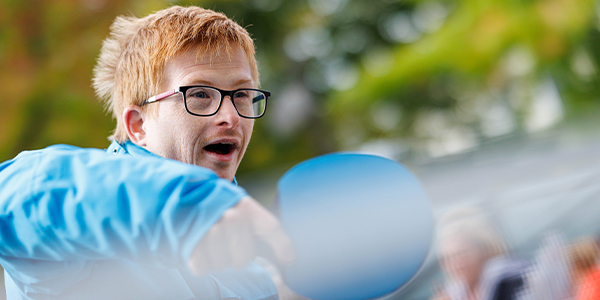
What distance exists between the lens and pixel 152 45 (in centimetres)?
59

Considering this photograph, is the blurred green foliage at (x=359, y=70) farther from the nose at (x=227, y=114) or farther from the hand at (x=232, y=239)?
the hand at (x=232, y=239)

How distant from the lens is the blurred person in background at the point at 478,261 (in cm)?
45

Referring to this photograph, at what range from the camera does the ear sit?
0.61 m

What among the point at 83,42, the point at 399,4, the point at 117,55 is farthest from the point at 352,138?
the point at 117,55

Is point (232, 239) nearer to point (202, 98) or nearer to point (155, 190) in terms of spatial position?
point (155, 190)

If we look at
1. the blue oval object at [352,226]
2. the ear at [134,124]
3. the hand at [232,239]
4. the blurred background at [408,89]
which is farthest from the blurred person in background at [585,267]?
the ear at [134,124]

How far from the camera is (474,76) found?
3.99 metres

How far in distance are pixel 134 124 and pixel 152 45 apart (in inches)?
4.0

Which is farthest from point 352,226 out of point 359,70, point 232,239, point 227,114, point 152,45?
point 359,70

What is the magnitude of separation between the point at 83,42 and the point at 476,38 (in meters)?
2.92

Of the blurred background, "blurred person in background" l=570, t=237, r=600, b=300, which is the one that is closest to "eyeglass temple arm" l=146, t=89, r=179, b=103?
the blurred background

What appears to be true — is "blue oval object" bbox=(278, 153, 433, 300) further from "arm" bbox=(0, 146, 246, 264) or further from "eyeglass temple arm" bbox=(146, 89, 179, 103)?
"eyeglass temple arm" bbox=(146, 89, 179, 103)

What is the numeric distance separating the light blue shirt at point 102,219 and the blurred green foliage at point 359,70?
208 centimetres

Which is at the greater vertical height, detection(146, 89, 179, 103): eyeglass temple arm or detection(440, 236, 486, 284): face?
detection(146, 89, 179, 103): eyeglass temple arm
